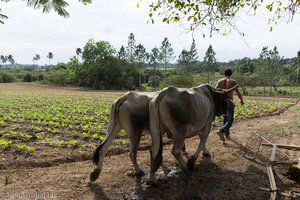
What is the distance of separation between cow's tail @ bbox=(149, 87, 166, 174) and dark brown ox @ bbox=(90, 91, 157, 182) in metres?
0.27

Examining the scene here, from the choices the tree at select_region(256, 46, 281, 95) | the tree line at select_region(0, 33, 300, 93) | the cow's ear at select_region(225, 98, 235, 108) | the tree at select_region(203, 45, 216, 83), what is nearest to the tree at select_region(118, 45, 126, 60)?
the tree line at select_region(0, 33, 300, 93)

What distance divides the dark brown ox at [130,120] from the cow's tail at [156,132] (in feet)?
0.88

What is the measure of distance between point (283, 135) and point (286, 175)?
4.09 meters

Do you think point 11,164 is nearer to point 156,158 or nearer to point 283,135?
point 156,158

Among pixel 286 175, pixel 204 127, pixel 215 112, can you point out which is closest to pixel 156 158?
pixel 204 127

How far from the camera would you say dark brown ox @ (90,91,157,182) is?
5469 mm

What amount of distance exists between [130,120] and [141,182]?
49.3 inches

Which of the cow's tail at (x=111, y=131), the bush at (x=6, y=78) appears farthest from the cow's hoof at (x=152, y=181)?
the bush at (x=6, y=78)

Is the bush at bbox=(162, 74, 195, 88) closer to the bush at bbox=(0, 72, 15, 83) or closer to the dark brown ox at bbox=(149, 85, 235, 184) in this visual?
the dark brown ox at bbox=(149, 85, 235, 184)

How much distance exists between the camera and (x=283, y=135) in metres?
9.76

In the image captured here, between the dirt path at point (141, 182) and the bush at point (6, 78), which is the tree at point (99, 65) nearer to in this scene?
the bush at point (6, 78)

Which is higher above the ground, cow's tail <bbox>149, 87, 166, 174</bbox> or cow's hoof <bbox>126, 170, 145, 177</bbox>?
cow's tail <bbox>149, 87, 166, 174</bbox>

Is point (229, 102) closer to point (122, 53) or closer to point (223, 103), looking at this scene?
point (223, 103)

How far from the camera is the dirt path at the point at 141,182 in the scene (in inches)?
193
